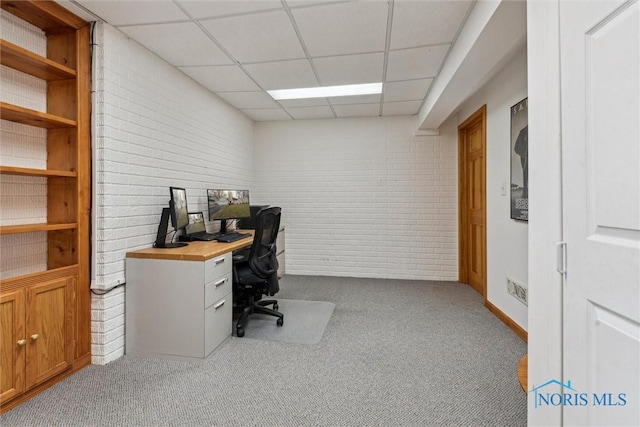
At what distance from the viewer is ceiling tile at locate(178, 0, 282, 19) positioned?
1.95 meters

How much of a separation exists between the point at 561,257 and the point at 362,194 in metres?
3.75

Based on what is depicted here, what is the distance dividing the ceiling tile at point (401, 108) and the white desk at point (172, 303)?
299 cm

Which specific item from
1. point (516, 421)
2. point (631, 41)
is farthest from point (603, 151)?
point (516, 421)

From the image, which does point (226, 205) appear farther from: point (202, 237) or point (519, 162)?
point (519, 162)

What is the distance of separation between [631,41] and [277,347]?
252 cm

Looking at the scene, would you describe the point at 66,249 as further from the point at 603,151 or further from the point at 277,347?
the point at 603,151

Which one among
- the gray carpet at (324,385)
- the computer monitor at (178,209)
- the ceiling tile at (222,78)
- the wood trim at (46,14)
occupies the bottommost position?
the gray carpet at (324,385)

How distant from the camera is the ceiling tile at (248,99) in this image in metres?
3.63

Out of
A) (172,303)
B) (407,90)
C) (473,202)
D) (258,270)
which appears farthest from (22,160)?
(473,202)

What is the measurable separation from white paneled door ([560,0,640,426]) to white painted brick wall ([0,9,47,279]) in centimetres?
277

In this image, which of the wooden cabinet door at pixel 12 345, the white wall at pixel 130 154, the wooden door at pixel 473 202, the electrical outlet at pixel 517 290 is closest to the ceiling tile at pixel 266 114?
the white wall at pixel 130 154

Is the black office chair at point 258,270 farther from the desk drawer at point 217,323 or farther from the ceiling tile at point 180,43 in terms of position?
the ceiling tile at point 180,43

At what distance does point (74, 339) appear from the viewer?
6.73ft

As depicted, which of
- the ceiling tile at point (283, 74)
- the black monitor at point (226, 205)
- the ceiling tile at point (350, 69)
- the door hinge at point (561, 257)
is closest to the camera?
the door hinge at point (561, 257)
